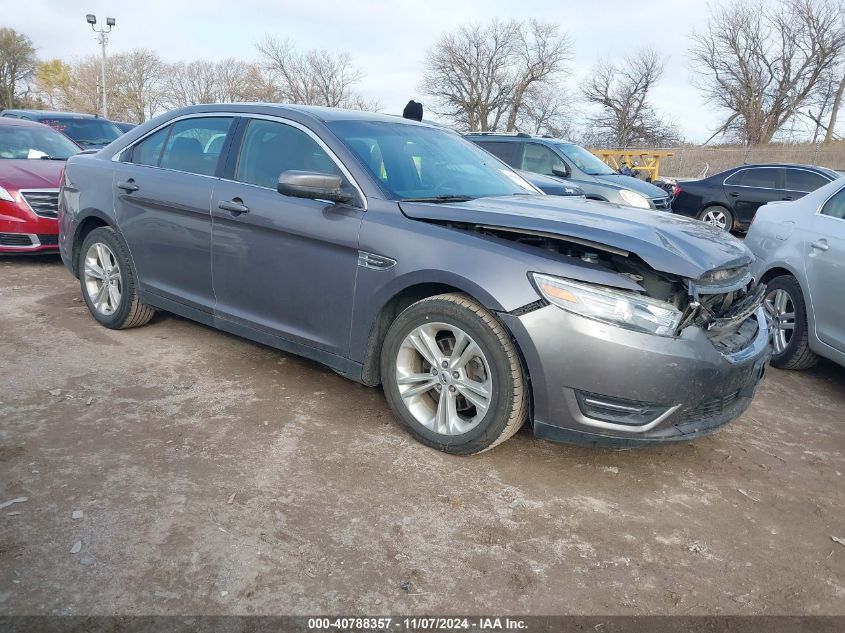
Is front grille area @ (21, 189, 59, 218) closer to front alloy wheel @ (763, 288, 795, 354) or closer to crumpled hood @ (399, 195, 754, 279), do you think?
crumpled hood @ (399, 195, 754, 279)

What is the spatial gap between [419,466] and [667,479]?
1203 millimetres

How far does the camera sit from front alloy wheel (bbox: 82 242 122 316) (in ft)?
16.2

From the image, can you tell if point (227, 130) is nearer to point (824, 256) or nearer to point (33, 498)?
point (33, 498)

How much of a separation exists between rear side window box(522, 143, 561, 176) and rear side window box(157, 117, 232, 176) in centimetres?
678

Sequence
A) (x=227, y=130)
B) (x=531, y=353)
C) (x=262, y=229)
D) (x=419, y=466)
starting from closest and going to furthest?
1. (x=531, y=353)
2. (x=419, y=466)
3. (x=262, y=229)
4. (x=227, y=130)

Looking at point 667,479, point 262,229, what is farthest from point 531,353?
point 262,229

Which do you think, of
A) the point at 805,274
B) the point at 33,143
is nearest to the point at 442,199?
the point at 805,274

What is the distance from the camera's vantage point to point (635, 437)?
3.01 meters

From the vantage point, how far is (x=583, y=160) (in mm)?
10734

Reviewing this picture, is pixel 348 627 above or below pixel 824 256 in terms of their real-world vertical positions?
below

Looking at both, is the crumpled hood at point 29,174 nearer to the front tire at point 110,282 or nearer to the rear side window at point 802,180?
the front tire at point 110,282

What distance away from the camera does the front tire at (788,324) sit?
4.92m

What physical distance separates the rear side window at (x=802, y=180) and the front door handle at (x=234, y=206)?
11.7 metres

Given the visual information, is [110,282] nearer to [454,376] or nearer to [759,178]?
[454,376]
